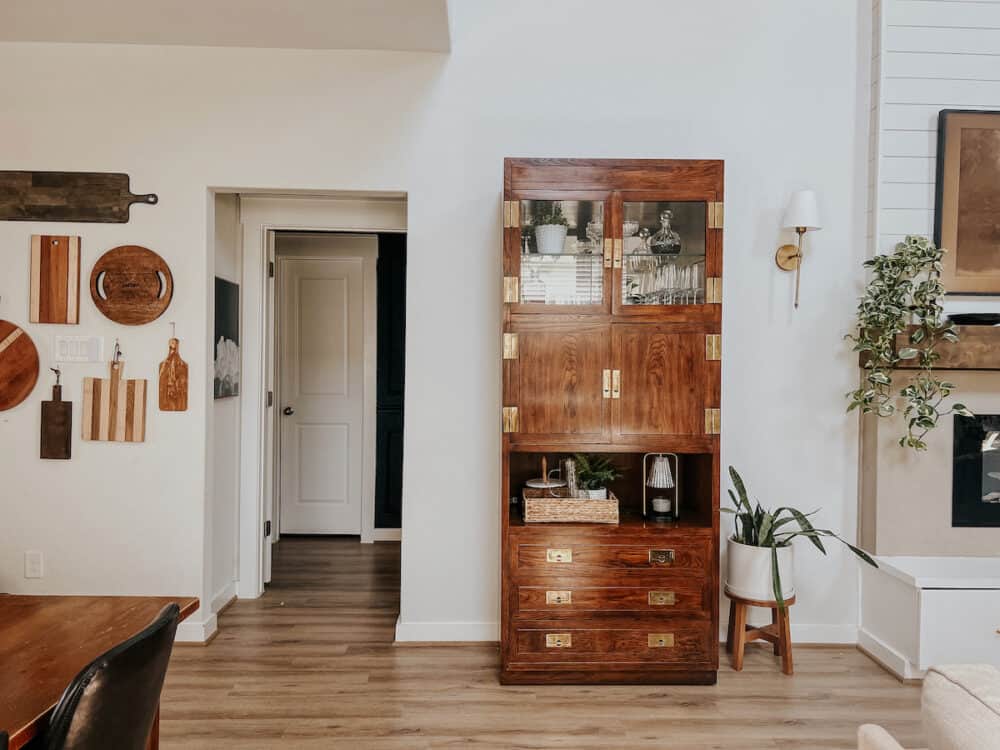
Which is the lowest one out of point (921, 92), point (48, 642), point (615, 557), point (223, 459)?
point (615, 557)

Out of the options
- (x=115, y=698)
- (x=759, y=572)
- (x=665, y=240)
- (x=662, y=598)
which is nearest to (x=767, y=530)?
(x=759, y=572)

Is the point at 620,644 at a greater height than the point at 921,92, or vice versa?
the point at 921,92

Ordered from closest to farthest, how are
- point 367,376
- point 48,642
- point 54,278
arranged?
1. point 48,642
2. point 54,278
3. point 367,376

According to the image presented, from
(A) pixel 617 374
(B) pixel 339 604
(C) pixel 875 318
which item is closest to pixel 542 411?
(A) pixel 617 374

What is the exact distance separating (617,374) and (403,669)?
1572 millimetres

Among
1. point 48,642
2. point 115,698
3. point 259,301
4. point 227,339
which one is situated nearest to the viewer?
point 115,698

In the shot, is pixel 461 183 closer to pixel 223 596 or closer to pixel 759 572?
pixel 759 572

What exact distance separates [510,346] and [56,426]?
2.15m

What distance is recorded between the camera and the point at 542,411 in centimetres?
288

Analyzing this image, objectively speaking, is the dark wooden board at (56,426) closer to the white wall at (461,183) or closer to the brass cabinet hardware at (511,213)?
the white wall at (461,183)

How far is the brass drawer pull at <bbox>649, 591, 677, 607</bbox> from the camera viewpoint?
2.85 meters

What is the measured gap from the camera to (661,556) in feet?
9.38

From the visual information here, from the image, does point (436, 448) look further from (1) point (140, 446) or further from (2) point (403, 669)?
(1) point (140, 446)

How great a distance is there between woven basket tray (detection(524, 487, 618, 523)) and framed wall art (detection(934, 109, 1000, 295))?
194 centimetres
